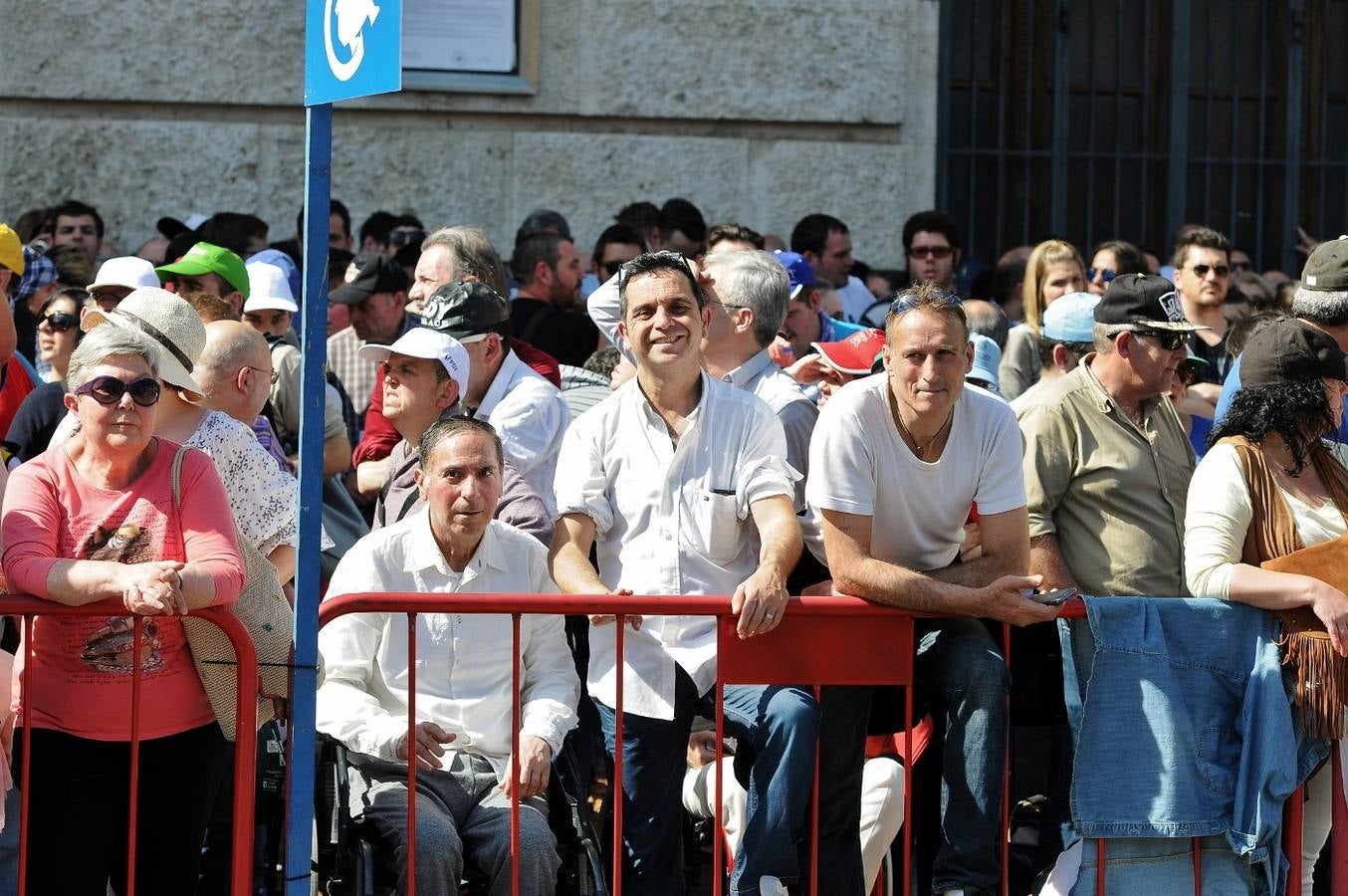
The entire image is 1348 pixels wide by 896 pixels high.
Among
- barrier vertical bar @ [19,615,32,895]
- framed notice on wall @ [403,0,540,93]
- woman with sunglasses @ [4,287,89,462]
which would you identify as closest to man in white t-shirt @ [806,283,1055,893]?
barrier vertical bar @ [19,615,32,895]

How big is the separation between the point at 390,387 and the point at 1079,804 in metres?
2.45

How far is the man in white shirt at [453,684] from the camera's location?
5086 millimetres

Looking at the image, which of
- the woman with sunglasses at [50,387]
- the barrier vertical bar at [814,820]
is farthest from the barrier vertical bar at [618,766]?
the woman with sunglasses at [50,387]

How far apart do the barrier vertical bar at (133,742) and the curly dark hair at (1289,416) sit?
2.99 meters

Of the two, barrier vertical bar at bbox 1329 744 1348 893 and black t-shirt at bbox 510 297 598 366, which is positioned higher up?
black t-shirt at bbox 510 297 598 366

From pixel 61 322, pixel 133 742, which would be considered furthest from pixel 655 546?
pixel 61 322

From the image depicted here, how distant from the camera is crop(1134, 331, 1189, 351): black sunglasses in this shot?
6.01 meters

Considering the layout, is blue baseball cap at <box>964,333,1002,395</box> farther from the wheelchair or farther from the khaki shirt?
the wheelchair

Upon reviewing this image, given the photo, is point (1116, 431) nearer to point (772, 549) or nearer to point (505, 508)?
point (772, 549)

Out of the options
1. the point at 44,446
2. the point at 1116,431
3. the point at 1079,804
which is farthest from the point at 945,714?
the point at 44,446

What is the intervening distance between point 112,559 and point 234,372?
1353 millimetres

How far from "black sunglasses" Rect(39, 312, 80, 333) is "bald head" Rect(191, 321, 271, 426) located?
3.79 ft

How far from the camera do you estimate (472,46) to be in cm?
1012

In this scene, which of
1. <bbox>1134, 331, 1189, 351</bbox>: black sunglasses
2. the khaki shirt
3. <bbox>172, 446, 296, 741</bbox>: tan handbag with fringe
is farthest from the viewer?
<bbox>1134, 331, 1189, 351</bbox>: black sunglasses
